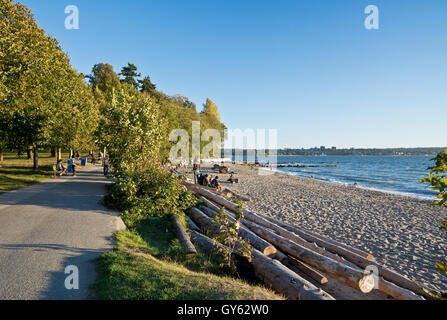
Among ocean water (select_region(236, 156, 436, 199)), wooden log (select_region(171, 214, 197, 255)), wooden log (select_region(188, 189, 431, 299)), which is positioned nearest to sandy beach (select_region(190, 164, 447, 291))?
wooden log (select_region(188, 189, 431, 299))

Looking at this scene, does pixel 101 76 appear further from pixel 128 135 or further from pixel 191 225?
pixel 191 225

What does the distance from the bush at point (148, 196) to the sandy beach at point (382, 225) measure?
19.9 ft

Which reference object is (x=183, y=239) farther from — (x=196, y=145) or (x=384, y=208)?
(x=196, y=145)

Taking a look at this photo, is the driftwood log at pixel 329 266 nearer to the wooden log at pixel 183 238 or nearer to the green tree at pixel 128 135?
the wooden log at pixel 183 238

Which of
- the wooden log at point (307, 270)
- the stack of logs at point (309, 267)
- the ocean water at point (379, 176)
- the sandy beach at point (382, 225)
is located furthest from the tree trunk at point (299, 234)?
the ocean water at point (379, 176)

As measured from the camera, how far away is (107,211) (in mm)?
10320

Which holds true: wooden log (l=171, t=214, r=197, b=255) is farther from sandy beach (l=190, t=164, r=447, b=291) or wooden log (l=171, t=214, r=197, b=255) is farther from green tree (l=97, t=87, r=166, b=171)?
sandy beach (l=190, t=164, r=447, b=291)

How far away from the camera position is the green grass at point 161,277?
4413mm

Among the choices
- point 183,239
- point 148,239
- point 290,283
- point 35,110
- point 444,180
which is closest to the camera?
point 444,180

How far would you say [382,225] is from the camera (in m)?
13.5

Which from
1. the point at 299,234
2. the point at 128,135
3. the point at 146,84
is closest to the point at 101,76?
the point at 146,84

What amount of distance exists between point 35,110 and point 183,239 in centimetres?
1782
